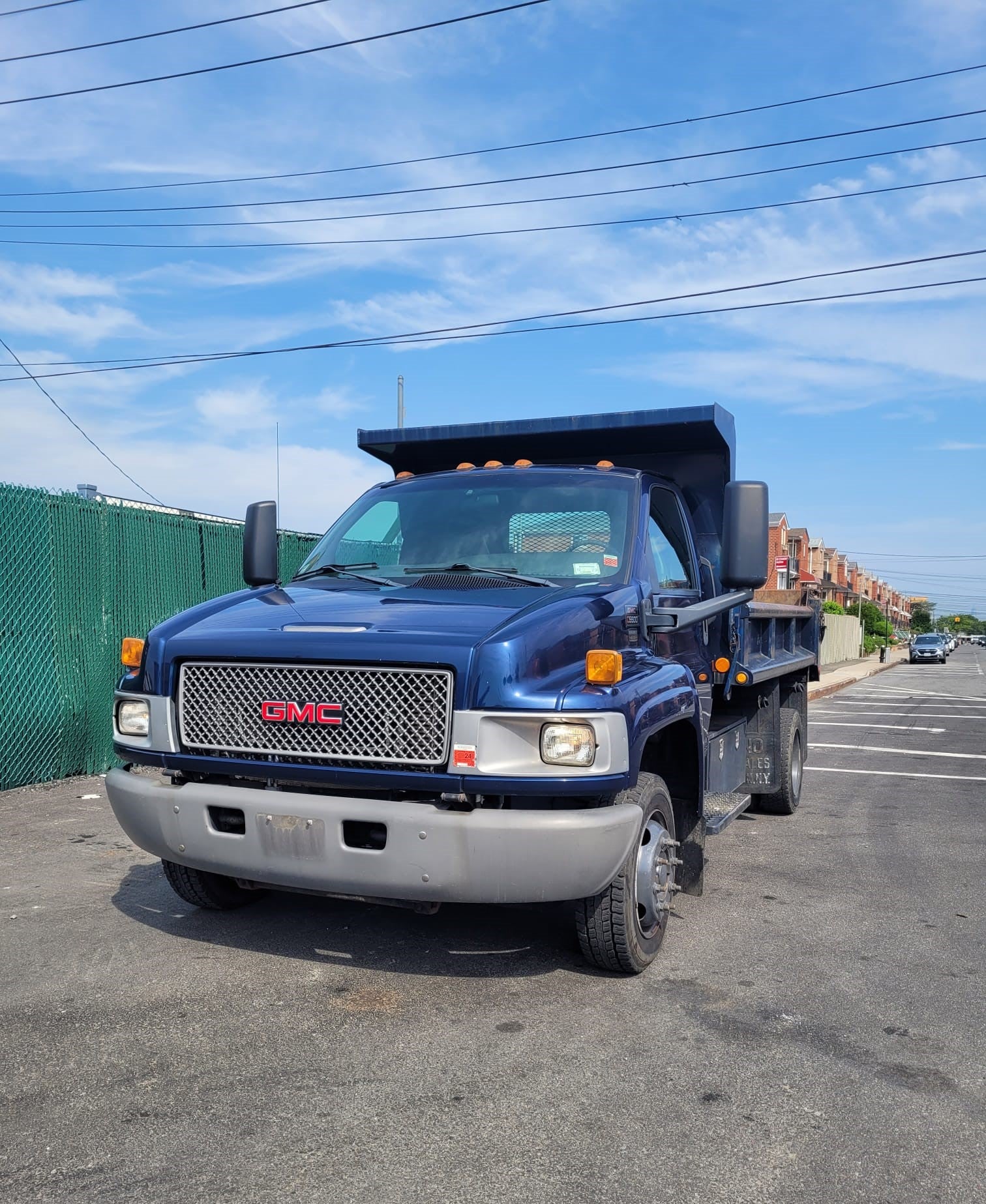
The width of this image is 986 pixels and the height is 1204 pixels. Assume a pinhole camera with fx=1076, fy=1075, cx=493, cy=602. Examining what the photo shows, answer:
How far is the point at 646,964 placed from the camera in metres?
4.44

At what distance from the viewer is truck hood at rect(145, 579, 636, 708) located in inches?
147

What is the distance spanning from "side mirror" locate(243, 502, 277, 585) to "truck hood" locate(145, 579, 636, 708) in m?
0.69

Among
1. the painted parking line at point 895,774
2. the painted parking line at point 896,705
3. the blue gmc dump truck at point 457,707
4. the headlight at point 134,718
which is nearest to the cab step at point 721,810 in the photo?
the blue gmc dump truck at point 457,707

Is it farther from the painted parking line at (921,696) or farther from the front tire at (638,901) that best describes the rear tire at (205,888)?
the painted parking line at (921,696)

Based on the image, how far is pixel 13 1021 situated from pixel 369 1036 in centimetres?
127

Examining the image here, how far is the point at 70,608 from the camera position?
862 cm

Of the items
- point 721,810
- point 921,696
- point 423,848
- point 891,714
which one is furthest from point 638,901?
point 921,696

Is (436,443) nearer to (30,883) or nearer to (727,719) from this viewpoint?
(727,719)

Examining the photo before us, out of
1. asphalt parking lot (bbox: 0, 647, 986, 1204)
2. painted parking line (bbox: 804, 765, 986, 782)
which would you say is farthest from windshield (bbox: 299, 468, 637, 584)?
painted parking line (bbox: 804, 765, 986, 782)

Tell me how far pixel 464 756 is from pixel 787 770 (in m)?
4.92

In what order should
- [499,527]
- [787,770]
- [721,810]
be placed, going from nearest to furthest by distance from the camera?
1. [499,527]
2. [721,810]
3. [787,770]

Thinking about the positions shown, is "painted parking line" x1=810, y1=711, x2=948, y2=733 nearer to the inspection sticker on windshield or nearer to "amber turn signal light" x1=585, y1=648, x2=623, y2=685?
"amber turn signal light" x1=585, y1=648, x2=623, y2=685

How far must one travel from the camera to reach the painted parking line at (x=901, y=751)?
487 inches

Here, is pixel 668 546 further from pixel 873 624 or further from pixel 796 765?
pixel 873 624
